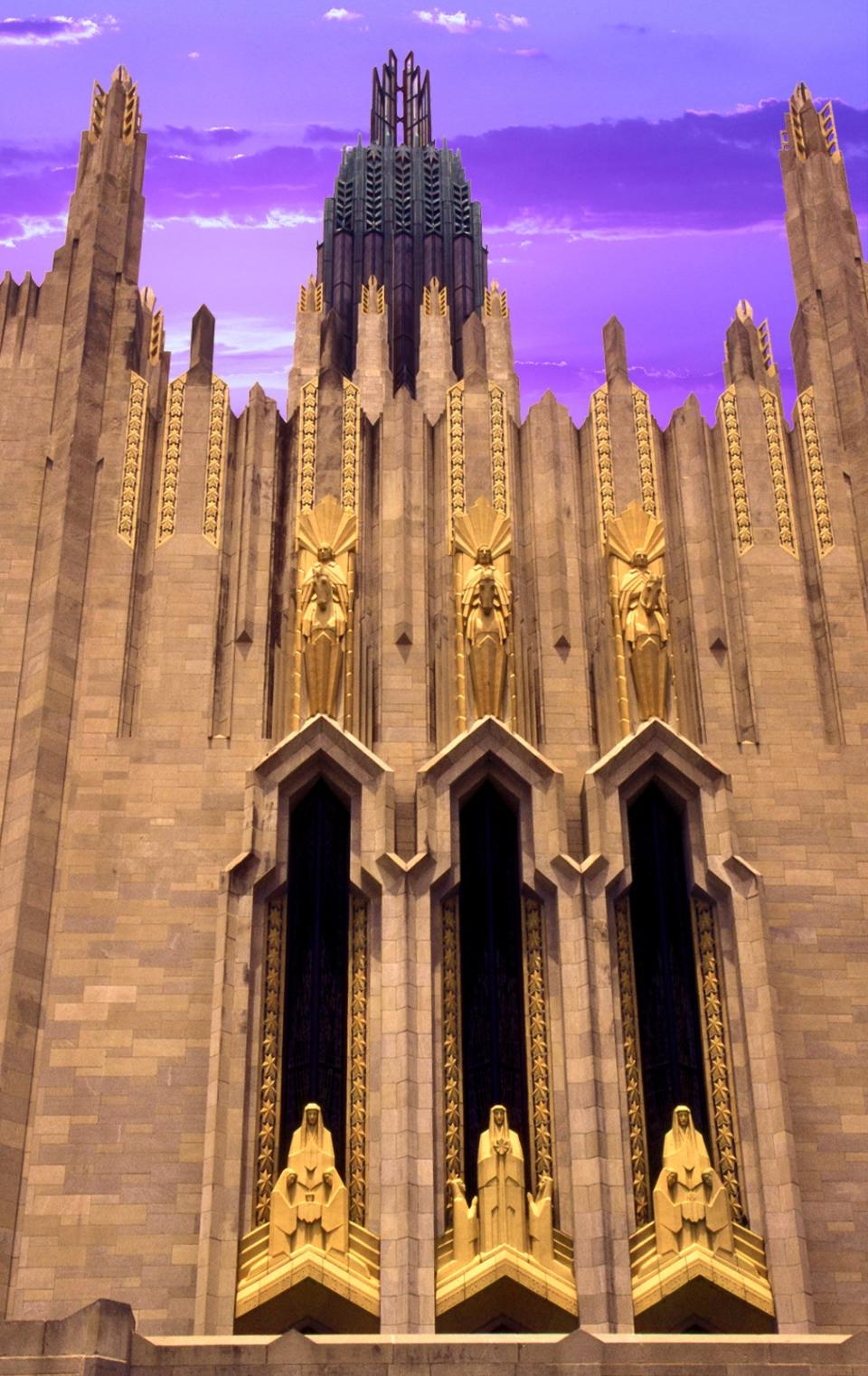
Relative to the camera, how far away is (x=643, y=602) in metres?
24.4

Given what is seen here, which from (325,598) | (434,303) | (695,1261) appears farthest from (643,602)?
(434,303)

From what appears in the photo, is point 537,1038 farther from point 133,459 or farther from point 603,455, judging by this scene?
point 133,459

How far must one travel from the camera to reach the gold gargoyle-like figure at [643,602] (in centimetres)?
2381

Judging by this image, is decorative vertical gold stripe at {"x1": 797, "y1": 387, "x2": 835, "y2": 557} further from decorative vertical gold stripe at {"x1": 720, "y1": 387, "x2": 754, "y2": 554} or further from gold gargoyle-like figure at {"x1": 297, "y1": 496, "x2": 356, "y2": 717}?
gold gargoyle-like figure at {"x1": 297, "y1": 496, "x2": 356, "y2": 717}

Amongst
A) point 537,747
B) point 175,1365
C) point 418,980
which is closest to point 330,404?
point 537,747

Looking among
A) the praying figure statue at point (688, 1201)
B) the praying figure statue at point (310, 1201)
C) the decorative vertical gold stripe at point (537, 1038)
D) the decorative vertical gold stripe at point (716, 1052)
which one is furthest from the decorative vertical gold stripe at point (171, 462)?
the praying figure statue at point (688, 1201)

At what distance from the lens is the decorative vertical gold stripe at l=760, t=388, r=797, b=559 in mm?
25500

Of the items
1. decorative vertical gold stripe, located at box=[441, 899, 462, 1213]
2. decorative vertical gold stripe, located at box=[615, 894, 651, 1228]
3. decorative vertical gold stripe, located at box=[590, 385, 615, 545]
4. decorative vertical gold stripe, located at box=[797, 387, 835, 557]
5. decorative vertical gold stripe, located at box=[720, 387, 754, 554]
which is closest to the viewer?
decorative vertical gold stripe, located at box=[615, 894, 651, 1228]

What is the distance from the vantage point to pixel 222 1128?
20.0 metres

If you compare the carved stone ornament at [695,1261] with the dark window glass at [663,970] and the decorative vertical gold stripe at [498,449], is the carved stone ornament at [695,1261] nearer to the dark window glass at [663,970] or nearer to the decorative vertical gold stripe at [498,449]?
the dark window glass at [663,970]

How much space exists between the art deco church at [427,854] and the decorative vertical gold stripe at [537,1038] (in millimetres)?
45

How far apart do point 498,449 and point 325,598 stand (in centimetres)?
Answer: 393

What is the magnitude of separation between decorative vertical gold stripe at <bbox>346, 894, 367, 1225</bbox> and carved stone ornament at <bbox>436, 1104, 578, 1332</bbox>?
110 centimetres

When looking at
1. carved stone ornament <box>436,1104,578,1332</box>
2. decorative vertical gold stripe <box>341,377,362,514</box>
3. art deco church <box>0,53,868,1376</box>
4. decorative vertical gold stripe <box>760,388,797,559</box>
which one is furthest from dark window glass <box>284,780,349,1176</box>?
decorative vertical gold stripe <box>760,388,797,559</box>
